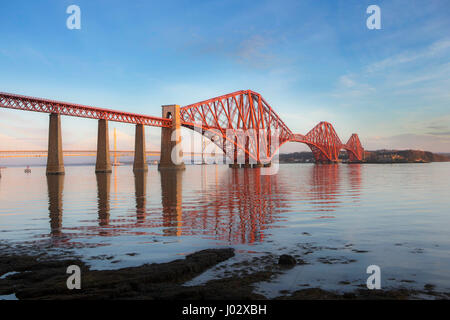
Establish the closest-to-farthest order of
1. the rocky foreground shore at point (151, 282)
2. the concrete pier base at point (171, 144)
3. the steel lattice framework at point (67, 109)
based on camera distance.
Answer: the rocky foreground shore at point (151, 282) → the steel lattice framework at point (67, 109) → the concrete pier base at point (171, 144)

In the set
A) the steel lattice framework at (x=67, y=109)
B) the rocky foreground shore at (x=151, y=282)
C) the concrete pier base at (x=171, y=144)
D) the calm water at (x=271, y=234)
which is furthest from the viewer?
the concrete pier base at (x=171, y=144)

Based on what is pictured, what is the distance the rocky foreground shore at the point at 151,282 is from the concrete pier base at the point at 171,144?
266 feet

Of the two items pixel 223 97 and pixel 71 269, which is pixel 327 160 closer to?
pixel 223 97

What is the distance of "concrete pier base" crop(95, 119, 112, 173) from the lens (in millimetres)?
68875

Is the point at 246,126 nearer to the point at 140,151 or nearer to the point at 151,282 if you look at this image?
the point at 140,151

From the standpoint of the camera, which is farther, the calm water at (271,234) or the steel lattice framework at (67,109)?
the steel lattice framework at (67,109)

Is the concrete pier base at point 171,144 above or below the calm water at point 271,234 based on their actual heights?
above

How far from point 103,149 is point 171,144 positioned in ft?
77.9

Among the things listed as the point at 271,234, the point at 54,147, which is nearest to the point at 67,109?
the point at 54,147

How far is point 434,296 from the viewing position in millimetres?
5172

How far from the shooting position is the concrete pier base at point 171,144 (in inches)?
3462

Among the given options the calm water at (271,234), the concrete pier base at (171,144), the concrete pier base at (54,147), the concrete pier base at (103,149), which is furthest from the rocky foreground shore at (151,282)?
the concrete pier base at (171,144)

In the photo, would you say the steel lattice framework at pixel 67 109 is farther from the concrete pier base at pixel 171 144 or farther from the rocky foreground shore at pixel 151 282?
the rocky foreground shore at pixel 151 282
